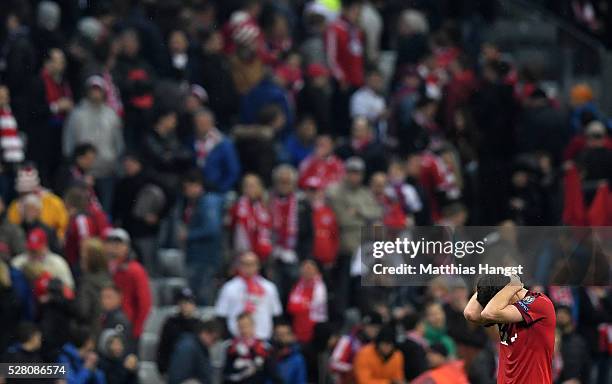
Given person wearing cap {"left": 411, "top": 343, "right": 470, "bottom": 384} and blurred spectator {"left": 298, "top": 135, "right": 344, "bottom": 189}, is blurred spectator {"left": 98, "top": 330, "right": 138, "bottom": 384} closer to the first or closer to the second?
person wearing cap {"left": 411, "top": 343, "right": 470, "bottom": 384}

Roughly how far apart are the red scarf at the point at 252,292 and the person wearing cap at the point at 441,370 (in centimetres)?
192

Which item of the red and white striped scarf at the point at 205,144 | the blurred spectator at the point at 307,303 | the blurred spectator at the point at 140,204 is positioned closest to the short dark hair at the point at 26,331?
the blurred spectator at the point at 140,204

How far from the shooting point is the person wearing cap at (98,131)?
2094cm

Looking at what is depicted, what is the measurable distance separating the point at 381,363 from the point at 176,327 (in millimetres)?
1976

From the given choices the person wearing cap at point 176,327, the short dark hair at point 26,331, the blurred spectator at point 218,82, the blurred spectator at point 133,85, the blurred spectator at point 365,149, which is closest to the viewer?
the short dark hair at point 26,331

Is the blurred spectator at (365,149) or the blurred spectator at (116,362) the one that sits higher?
the blurred spectator at (365,149)

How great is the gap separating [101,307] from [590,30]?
9.66 meters

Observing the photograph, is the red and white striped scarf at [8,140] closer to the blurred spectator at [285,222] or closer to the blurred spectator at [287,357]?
the blurred spectator at [285,222]

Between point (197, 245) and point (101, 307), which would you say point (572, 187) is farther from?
point (101, 307)

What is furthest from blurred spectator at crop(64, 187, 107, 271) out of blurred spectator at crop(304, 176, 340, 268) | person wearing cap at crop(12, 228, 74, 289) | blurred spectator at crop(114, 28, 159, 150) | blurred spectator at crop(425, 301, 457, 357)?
blurred spectator at crop(425, 301, 457, 357)

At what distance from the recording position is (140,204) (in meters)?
20.1

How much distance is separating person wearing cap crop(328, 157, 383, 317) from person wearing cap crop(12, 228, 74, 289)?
3.22m

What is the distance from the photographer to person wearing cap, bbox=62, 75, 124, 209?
20938mm

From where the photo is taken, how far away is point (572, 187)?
21.9m
